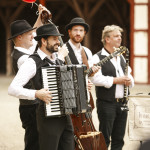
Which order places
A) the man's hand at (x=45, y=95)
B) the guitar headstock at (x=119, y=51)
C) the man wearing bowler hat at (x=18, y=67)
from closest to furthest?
the man's hand at (x=45, y=95)
the man wearing bowler hat at (x=18, y=67)
the guitar headstock at (x=119, y=51)

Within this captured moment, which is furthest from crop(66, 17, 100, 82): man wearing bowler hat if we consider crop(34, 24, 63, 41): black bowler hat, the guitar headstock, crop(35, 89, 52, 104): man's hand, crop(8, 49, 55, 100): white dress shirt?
crop(35, 89, 52, 104): man's hand

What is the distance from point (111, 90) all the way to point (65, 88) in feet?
4.37

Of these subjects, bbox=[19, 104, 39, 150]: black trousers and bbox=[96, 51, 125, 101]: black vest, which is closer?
bbox=[19, 104, 39, 150]: black trousers

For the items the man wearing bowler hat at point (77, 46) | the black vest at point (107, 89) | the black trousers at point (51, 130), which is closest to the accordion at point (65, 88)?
the black trousers at point (51, 130)

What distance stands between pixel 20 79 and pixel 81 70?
501 millimetres

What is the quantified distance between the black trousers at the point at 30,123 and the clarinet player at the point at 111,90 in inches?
31.7

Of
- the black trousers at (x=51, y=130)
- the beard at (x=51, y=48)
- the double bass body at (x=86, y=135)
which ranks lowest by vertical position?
the double bass body at (x=86, y=135)

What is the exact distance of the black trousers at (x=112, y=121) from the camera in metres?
4.19

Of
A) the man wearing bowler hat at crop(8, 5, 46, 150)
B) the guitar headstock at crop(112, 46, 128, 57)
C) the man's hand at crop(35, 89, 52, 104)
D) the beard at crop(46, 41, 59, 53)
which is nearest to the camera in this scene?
the man's hand at crop(35, 89, 52, 104)

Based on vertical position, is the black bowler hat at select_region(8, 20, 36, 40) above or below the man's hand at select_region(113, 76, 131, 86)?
above

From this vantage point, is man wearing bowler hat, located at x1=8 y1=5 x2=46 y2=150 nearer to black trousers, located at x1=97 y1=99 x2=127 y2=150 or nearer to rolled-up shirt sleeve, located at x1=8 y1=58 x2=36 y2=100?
rolled-up shirt sleeve, located at x1=8 y1=58 x2=36 y2=100

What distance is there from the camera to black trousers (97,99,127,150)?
4188 millimetres

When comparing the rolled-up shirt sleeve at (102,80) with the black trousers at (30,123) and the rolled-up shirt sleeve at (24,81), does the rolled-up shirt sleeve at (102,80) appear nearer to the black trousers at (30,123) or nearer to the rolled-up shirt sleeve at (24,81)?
the black trousers at (30,123)

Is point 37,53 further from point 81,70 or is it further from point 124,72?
point 124,72
